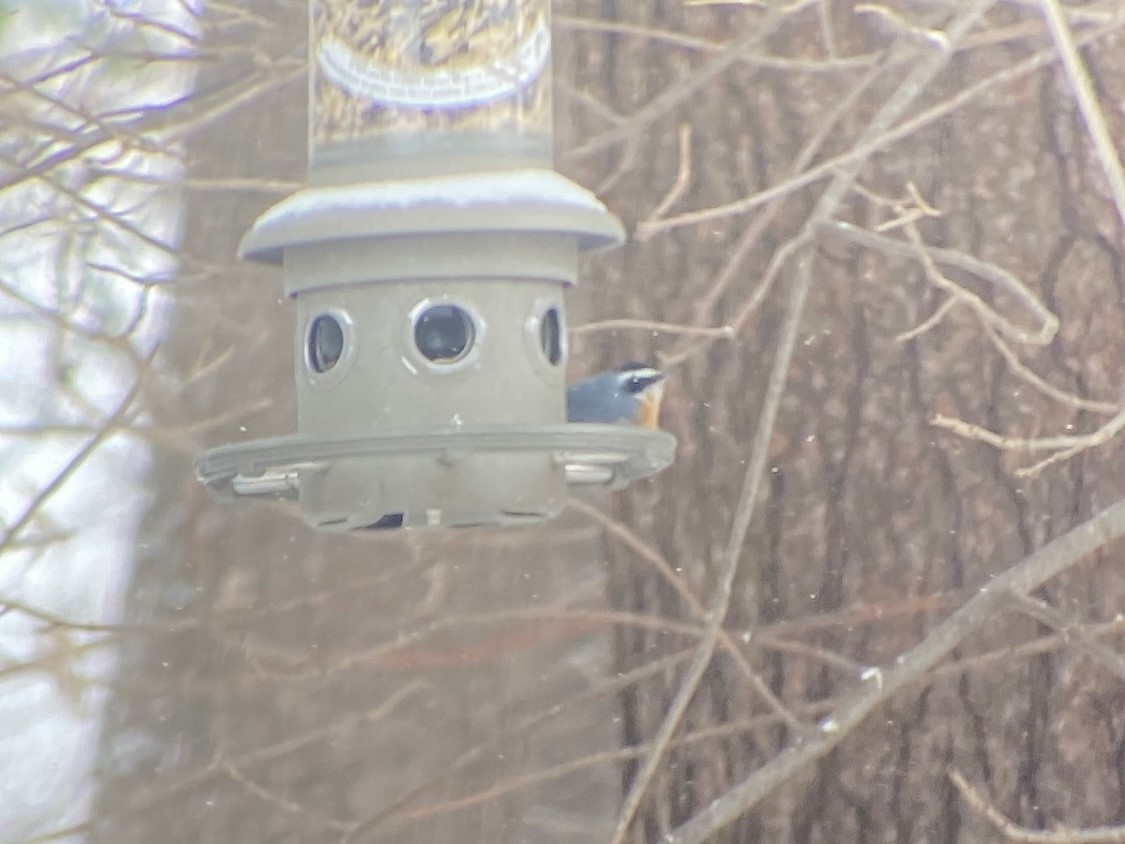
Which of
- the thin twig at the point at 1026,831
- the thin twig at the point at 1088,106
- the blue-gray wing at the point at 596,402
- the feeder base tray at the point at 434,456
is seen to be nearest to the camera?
the feeder base tray at the point at 434,456

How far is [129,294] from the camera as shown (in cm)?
517

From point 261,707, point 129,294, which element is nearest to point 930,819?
point 261,707

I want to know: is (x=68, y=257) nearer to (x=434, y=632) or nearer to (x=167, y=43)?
(x=167, y=43)

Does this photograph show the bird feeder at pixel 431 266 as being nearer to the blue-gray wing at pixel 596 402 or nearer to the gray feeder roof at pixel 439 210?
the gray feeder roof at pixel 439 210

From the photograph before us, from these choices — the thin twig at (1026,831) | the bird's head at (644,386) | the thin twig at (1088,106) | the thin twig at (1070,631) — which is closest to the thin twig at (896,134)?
the bird's head at (644,386)

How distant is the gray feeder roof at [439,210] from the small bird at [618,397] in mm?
661

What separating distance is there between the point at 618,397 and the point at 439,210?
90 cm

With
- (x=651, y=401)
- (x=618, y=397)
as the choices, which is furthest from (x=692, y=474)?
(x=618, y=397)

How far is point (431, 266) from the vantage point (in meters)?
3.17

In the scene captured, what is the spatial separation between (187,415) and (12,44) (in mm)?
1104

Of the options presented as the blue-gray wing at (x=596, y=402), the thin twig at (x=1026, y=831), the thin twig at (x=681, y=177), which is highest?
the thin twig at (x=681, y=177)

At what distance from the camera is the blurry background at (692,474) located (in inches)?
156

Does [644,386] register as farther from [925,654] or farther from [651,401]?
[925,654]

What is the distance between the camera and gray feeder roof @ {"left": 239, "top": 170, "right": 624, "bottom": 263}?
122 inches
